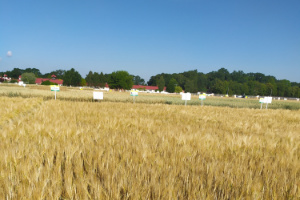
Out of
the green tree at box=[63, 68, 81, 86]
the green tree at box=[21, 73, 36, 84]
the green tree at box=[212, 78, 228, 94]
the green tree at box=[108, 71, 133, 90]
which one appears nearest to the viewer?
the green tree at box=[108, 71, 133, 90]

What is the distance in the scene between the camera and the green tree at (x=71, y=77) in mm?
104812

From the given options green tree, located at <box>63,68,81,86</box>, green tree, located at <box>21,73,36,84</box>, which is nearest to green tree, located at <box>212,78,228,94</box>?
green tree, located at <box>63,68,81,86</box>

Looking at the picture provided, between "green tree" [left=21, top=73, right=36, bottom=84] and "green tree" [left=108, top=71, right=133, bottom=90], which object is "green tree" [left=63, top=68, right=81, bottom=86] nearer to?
"green tree" [left=108, top=71, right=133, bottom=90]

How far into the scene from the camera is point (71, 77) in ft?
344

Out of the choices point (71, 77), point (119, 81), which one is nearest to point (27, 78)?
point (71, 77)

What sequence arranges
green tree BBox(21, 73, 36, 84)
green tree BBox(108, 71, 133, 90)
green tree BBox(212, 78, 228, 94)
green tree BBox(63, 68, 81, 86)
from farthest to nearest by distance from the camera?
green tree BBox(212, 78, 228, 94)
green tree BBox(21, 73, 36, 84)
green tree BBox(63, 68, 81, 86)
green tree BBox(108, 71, 133, 90)

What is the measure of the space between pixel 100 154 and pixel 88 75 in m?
119

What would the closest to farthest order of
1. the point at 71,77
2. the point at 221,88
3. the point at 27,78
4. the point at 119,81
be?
the point at 119,81 < the point at 71,77 < the point at 27,78 < the point at 221,88

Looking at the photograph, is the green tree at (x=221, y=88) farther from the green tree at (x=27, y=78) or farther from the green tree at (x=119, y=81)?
the green tree at (x=27, y=78)

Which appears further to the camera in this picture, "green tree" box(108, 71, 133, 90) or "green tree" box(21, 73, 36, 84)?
"green tree" box(21, 73, 36, 84)

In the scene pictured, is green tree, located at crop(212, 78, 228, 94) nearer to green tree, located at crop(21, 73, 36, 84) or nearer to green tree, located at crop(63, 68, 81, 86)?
green tree, located at crop(63, 68, 81, 86)

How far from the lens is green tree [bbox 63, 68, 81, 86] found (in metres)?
105

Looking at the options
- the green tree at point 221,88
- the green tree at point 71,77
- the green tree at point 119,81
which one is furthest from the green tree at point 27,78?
the green tree at point 221,88

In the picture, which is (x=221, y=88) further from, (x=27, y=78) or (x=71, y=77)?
(x=27, y=78)
